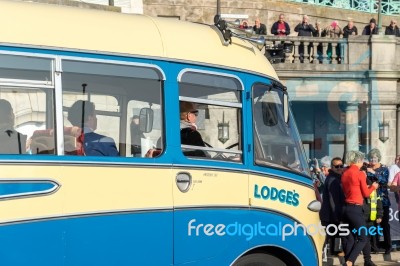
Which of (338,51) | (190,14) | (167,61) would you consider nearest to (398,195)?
(167,61)

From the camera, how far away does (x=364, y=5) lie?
35.3m

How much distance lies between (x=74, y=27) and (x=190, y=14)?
25.2 metres

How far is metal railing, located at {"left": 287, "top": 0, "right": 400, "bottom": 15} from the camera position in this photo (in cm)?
3481

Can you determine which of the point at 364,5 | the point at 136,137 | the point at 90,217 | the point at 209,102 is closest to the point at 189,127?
the point at 209,102

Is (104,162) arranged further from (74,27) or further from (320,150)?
(320,150)

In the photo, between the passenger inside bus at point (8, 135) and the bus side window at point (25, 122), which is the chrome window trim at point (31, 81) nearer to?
the bus side window at point (25, 122)

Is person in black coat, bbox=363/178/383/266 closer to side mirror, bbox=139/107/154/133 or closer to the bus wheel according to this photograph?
the bus wheel

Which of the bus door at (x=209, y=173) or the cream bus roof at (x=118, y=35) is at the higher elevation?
the cream bus roof at (x=118, y=35)

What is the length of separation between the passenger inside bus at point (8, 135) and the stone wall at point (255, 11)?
A: 24789 mm

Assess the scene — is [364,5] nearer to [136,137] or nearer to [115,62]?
[136,137]

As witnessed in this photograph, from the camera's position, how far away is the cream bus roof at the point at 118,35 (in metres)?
8.04

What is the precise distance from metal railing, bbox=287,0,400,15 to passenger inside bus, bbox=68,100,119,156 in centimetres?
2663

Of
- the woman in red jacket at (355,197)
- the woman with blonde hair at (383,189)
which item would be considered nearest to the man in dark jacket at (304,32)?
the woman with blonde hair at (383,189)

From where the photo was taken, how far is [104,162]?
328 inches
